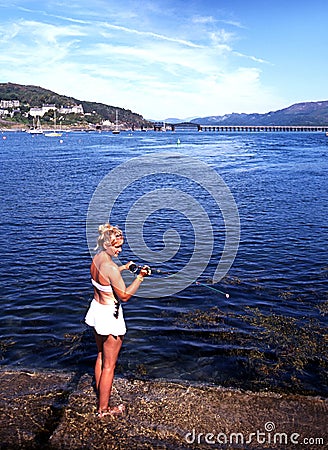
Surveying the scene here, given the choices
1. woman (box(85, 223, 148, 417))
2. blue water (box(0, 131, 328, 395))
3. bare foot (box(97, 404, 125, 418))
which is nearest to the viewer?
woman (box(85, 223, 148, 417))

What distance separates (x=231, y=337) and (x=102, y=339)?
188 inches

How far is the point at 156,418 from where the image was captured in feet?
20.9

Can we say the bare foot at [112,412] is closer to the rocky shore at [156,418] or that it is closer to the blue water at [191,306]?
the rocky shore at [156,418]

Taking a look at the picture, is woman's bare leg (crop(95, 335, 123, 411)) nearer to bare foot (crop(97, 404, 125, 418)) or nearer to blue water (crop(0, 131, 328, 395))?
bare foot (crop(97, 404, 125, 418))

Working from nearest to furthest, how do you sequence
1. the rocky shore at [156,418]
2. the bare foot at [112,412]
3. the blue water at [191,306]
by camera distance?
1. the rocky shore at [156,418]
2. the bare foot at [112,412]
3. the blue water at [191,306]

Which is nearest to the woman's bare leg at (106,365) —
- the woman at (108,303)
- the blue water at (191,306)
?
the woman at (108,303)

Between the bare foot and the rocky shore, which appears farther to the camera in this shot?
the bare foot

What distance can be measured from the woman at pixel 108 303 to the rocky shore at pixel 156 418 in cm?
39

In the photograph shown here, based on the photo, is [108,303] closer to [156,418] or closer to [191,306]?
[156,418]

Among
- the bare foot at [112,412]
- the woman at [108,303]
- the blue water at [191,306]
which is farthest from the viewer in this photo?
the blue water at [191,306]

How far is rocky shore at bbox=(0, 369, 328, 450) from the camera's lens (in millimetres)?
5902

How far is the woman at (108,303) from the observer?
6.17m

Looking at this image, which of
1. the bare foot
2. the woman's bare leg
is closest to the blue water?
the bare foot

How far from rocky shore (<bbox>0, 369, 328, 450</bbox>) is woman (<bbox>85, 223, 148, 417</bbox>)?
15.3 inches
